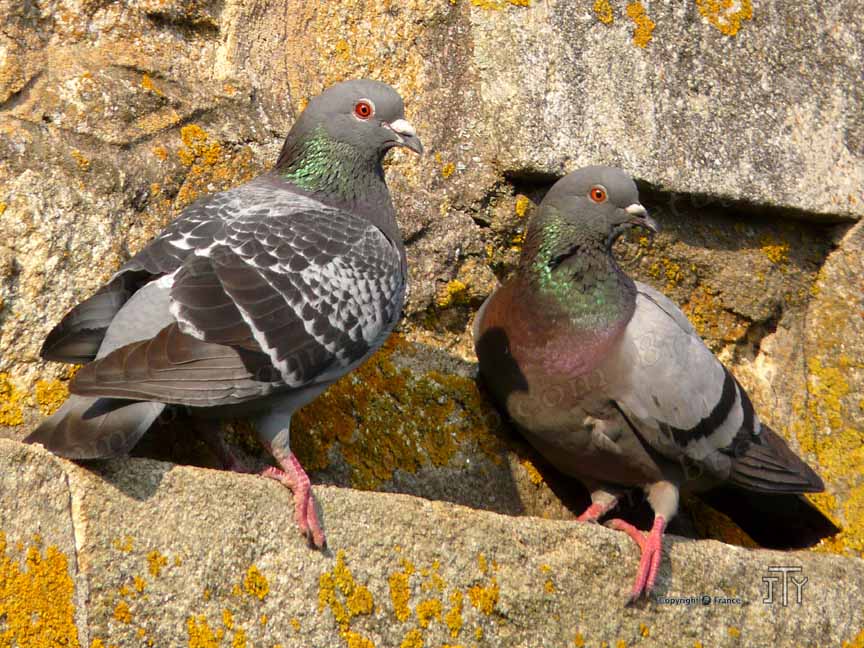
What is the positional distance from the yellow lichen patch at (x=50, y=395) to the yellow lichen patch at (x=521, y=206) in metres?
2.23

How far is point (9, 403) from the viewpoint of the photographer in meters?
4.00

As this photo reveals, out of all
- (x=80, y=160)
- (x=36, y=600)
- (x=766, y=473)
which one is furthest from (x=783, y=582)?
(x=80, y=160)

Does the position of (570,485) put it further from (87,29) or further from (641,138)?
(87,29)

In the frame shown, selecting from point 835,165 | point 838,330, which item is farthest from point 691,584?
point 835,165

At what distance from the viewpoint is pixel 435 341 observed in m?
5.26

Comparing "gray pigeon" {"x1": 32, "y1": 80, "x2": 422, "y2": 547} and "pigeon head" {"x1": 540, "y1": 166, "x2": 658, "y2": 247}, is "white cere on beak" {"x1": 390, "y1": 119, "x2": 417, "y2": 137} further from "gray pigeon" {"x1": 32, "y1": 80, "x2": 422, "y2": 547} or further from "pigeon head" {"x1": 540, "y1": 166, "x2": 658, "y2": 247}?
"pigeon head" {"x1": 540, "y1": 166, "x2": 658, "y2": 247}

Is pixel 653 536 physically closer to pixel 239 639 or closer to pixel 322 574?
pixel 322 574

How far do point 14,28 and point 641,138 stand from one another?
2780 millimetres

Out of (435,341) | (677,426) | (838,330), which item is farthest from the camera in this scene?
(838,330)

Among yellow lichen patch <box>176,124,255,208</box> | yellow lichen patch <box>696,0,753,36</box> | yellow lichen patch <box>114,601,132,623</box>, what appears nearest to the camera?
yellow lichen patch <box>114,601,132,623</box>

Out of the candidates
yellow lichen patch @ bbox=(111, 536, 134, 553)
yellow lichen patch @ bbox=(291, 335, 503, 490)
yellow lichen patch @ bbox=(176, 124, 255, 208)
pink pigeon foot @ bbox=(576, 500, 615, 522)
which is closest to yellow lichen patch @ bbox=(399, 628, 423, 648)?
yellow lichen patch @ bbox=(111, 536, 134, 553)

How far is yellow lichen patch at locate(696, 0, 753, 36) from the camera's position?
5.61 meters

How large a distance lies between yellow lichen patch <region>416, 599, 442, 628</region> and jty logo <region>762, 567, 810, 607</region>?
1376 millimetres

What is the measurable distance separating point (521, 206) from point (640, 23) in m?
1.06
